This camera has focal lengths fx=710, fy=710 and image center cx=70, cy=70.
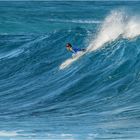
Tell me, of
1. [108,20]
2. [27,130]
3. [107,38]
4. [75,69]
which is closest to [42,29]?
[108,20]

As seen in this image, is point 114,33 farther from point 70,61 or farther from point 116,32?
point 70,61

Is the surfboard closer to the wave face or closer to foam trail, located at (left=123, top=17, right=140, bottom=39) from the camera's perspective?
the wave face

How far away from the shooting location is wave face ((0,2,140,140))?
16.3 m

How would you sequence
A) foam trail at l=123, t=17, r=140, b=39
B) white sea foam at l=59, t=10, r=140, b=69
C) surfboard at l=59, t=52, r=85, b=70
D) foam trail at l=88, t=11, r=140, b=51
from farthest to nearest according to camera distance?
foam trail at l=88, t=11, r=140, b=51 < foam trail at l=123, t=17, r=140, b=39 < white sea foam at l=59, t=10, r=140, b=69 < surfboard at l=59, t=52, r=85, b=70

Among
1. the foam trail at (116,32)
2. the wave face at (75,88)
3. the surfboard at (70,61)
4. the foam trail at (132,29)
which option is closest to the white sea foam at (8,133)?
the wave face at (75,88)

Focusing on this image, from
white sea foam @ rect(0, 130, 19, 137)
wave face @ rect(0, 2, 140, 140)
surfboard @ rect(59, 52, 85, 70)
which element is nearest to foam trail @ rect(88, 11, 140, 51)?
wave face @ rect(0, 2, 140, 140)

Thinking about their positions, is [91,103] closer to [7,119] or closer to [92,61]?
[7,119]

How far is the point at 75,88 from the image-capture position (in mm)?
21953

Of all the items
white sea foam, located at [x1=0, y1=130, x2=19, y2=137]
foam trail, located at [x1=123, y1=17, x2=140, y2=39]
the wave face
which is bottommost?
white sea foam, located at [x1=0, y1=130, x2=19, y2=137]

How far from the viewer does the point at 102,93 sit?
20.7 metres

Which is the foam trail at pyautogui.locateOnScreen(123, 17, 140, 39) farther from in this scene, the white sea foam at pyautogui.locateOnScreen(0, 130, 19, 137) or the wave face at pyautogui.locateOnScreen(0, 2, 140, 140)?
the white sea foam at pyautogui.locateOnScreen(0, 130, 19, 137)

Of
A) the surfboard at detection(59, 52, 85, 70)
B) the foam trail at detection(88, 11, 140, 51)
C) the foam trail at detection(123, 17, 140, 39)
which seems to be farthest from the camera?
the foam trail at detection(88, 11, 140, 51)

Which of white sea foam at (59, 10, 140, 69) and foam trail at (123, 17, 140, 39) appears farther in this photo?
foam trail at (123, 17, 140, 39)

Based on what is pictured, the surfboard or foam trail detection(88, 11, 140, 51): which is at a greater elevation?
foam trail detection(88, 11, 140, 51)
